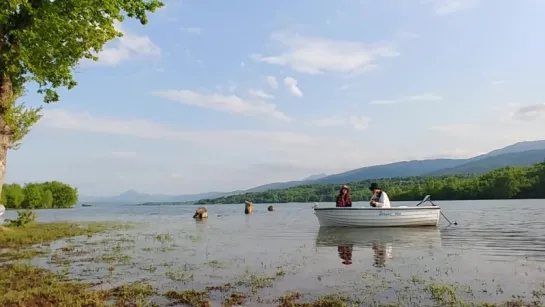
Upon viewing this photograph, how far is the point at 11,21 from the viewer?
54.0ft

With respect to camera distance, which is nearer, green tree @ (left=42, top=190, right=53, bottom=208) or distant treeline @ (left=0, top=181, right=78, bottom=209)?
distant treeline @ (left=0, top=181, right=78, bottom=209)

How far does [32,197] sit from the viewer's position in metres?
140

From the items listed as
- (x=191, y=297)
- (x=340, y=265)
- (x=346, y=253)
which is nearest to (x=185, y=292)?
(x=191, y=297)

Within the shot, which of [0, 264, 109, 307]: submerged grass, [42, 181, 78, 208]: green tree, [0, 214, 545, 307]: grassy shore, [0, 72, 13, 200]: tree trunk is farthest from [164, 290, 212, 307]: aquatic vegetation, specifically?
[42, 181, 78, 208]: green tree

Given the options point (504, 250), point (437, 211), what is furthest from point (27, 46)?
point (437, 211)

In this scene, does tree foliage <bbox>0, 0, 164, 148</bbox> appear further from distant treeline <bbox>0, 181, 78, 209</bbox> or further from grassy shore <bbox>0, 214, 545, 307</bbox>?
distant treeline <bbox>0, 181, 78, 209</bbox>

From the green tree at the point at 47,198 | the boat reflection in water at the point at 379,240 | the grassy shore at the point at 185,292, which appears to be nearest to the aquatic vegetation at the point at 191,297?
the grassy shore at the point at 185,292

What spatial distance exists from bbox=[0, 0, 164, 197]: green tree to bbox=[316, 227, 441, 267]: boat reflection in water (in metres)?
13.0

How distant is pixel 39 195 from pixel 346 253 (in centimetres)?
14506

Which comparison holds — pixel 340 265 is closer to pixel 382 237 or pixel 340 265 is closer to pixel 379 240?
pixel 379 240

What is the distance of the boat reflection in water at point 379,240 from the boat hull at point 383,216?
0.38 metres

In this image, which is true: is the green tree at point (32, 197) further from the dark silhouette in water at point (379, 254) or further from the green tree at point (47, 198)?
the dark silhouette in water at point (379, 254)

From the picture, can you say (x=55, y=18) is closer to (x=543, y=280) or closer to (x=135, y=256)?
(x=135, y=256)

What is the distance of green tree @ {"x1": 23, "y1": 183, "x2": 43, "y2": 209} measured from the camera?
13938 cm
